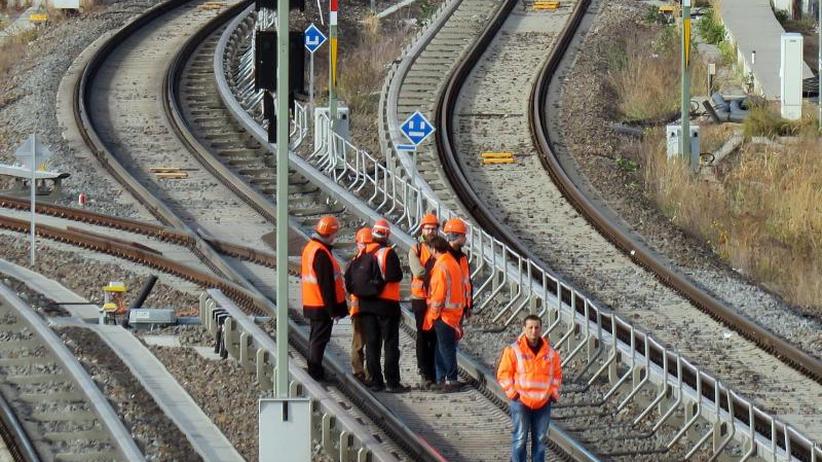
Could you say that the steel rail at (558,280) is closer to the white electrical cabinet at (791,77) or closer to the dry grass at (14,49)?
the white electrical cabinet at (791,77)

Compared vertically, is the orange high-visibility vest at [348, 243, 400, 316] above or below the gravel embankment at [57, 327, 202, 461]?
above

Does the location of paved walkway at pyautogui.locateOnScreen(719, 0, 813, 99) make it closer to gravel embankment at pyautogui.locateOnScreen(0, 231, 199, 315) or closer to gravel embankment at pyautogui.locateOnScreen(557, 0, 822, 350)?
gravel embankment at pyautogui.locateOnScreen(557, 0, 822, 350)

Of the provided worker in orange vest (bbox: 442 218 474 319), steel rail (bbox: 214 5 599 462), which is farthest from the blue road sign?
worker in orange vest (bbox: 442 218 474 319)

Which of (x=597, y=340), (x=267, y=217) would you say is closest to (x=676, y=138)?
(x=267, y=217)

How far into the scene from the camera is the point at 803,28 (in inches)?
1859

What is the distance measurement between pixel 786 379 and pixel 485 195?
412 inches

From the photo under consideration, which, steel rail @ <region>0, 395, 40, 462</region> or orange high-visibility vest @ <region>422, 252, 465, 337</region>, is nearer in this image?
steel rail @ <region>0, 395, 40, 462</region>

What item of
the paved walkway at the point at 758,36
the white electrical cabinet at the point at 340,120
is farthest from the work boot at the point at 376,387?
the paved walkway at the point at 758,36

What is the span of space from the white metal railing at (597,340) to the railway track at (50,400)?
15.8 ft

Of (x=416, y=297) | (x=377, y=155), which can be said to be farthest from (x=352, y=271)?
(x=377, y=155)

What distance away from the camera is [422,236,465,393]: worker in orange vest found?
18.6 meters

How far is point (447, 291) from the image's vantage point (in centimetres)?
1869

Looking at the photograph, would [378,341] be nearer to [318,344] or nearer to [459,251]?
[318,344]

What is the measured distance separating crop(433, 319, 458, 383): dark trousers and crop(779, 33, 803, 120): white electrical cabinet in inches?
702
